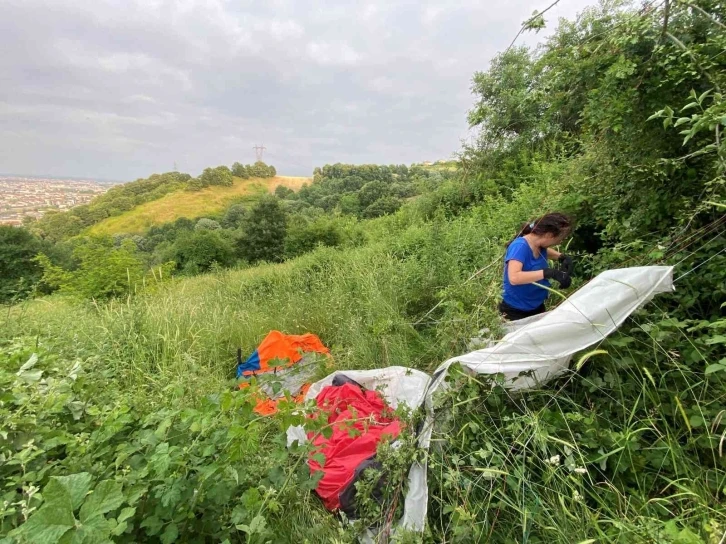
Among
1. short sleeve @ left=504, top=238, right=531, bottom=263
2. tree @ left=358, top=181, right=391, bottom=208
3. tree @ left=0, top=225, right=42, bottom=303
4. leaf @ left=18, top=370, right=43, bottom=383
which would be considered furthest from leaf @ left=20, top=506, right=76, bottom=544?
tree @ left=358, top=181, right=391, bottom=208

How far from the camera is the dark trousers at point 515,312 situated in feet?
8.41

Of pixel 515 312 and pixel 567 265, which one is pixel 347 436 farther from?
pixel 567 265

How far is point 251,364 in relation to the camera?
3559mm

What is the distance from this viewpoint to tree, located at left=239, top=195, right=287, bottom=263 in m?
23.4

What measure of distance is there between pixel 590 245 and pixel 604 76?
1776mm

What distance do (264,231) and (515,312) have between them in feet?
75.5

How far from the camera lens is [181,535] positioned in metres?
1.19

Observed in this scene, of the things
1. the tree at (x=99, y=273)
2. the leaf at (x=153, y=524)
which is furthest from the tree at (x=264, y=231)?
the leaf at (x=153, y=524)

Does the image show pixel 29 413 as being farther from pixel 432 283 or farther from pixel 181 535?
pixel 432 283

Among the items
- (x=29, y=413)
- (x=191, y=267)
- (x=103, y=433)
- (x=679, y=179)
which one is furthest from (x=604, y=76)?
(x=191, y=267)

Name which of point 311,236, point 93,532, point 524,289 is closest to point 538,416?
point 524,289

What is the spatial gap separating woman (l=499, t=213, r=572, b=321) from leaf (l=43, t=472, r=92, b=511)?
2.47 meters

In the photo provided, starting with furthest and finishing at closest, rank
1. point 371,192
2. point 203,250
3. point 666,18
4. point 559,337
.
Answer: point 371,192, point 203,250, point 666,18, point 559,337

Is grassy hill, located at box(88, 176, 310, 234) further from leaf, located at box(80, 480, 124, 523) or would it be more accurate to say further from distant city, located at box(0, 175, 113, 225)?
leaf, located at box(80, 480, 124, 523)
